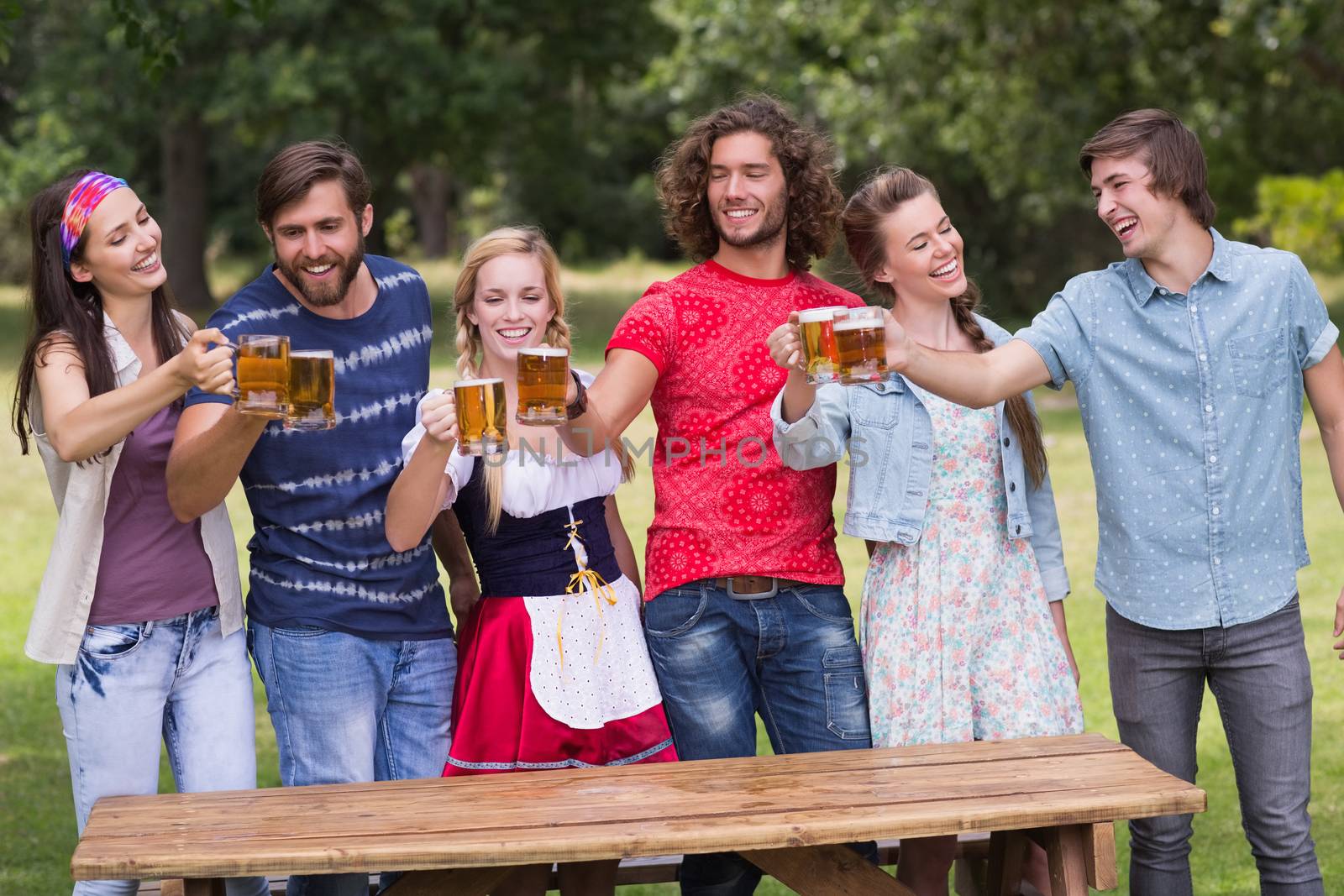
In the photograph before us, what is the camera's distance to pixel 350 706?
3609 millimetres

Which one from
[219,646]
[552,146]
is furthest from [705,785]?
[552,146]

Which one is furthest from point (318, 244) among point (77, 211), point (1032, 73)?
point (1032, 73)

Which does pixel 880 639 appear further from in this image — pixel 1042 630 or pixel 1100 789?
pixel 1100 789

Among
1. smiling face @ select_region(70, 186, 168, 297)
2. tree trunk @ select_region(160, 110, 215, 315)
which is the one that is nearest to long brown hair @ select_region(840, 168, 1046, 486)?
smiling face @ select_region(70, 186, 168, 297)

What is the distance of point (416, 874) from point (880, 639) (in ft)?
4.10

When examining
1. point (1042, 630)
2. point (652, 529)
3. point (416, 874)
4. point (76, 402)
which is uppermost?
point (76, 402)

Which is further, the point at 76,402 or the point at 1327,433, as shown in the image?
the point at 1327,433

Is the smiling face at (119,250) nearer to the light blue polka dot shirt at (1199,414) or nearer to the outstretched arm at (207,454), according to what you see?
the outstretched arm at (207,454)

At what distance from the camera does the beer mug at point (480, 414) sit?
3.25 meters

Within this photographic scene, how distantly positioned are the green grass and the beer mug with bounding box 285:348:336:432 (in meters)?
1.06

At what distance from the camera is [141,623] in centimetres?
347

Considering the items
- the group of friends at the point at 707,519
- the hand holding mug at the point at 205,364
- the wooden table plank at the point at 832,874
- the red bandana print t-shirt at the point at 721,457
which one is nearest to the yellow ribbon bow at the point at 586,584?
the group of friends at the point at 707,519

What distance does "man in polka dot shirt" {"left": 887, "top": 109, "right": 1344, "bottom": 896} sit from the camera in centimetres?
356

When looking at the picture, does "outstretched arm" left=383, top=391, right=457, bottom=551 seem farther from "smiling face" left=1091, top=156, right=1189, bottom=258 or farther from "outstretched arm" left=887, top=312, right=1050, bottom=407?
"smiling face" left=1091, top=156, right=1189, bottom=258
